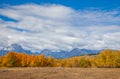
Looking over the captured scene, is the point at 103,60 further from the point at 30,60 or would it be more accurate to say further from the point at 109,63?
the point at 30,60

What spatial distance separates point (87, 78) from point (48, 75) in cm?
813

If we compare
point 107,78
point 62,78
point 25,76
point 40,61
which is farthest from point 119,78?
point 40,61

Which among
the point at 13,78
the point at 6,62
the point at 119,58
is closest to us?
the point at 13,78

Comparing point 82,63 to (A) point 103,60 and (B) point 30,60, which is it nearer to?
(A) point 103,60

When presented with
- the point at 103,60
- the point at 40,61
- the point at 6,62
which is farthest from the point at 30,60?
the point at 103,60

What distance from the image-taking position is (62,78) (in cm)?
4566

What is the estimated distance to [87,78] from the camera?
149 ft

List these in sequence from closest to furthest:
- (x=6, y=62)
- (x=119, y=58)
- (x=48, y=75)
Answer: (x=48, y=75) < (x=6, y=62) < (x=119, y=58)

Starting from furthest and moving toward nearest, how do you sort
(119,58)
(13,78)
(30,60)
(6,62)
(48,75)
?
(30,60), (119,58), (6,62), (48,75), (13,78)

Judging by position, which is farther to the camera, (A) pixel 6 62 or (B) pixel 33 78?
(A) pixel 6 62

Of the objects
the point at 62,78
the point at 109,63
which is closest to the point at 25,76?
the point at 62,78

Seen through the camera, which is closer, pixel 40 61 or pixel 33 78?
pixel 33 78

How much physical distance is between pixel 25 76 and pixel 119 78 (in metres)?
17.9

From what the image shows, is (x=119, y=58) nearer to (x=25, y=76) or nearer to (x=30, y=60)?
(x=30, y=60)
